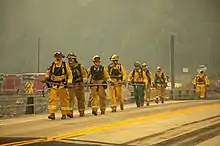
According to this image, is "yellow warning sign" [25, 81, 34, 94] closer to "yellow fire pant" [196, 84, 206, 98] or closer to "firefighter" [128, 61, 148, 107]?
"firefighter" [128, 61, 148, 107]

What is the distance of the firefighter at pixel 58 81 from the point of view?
15773 mm

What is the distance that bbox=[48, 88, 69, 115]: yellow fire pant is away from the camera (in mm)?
15711

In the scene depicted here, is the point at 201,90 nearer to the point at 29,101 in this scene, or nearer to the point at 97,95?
the point at 97,95

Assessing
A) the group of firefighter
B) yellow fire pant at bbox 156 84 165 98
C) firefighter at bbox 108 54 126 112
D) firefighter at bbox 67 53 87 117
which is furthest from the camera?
yellow fire pant at bbox 156 84 165 98

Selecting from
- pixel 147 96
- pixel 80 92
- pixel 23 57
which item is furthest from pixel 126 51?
pixel 80 92

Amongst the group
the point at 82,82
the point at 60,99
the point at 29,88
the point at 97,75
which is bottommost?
the point at 60,99

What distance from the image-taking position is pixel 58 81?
52.0 feet

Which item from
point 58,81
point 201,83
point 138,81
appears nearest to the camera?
point 58,81

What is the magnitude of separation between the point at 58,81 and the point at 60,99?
62 cm

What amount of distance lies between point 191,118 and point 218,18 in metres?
47.6

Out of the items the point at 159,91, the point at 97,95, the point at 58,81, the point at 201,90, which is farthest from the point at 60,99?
the point at 201,90

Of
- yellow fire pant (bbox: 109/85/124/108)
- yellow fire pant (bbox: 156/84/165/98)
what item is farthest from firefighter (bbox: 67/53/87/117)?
yellow fire pant (bbox: 156/84/165/98)

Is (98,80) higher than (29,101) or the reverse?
higher

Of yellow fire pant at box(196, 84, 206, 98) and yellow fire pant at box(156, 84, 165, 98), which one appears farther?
yellow fire pant at box(196, 84, 206, 98)
